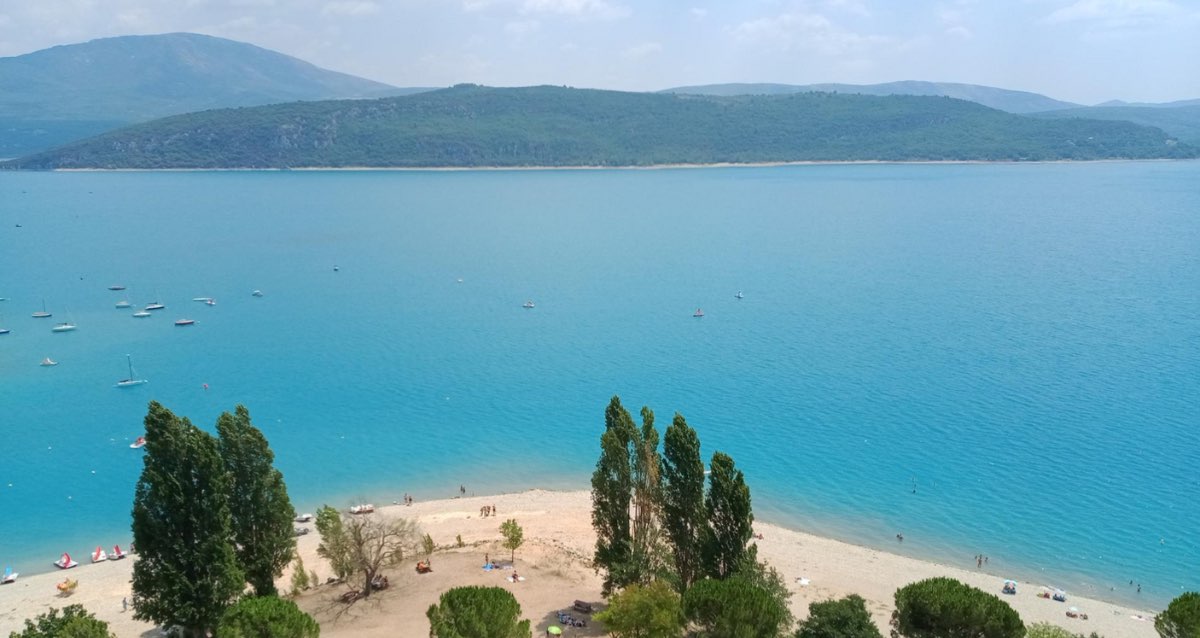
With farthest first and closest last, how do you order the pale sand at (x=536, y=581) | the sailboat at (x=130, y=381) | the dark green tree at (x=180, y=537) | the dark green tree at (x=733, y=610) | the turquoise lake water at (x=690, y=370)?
the sailboat at (x=130, y=381), the turquoise lake water at (x=690, y=370), the pale sand at (x=536, y=581), the dark green tree at (x=180, y=537), the dark green tree at (x=733, y=610)

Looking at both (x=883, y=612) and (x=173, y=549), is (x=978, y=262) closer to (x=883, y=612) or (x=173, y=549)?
(x=883, y=612)

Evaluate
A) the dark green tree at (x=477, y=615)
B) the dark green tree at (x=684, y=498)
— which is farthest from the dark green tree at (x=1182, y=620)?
the dark green tree at (x=477, y=615)

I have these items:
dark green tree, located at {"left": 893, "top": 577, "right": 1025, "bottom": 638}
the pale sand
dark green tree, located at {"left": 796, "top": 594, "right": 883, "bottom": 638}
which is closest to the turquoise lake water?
the pale sand

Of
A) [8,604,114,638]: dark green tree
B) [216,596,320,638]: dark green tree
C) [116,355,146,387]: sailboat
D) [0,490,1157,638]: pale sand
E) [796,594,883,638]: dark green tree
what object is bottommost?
[0,490,1157,638]: pale sand

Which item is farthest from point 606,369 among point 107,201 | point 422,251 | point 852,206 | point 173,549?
point 107,201

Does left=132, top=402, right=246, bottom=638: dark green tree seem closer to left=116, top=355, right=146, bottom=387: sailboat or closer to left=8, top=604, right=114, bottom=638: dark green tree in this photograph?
left=8, top=604, right=114, bottom=638: dark green tree

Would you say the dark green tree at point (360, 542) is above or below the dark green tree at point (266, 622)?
below

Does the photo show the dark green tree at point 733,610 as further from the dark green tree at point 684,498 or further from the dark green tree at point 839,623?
the dark green tree at point 684,498
